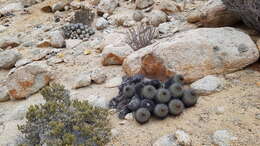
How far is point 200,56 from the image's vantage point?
304cm

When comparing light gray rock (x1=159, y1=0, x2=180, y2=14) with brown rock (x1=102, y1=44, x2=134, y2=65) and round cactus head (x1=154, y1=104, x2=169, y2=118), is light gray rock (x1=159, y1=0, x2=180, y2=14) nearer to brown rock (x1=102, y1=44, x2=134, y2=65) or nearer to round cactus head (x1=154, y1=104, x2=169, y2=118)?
brown rock (x1=102, y1=44, x2=134, y2=65)

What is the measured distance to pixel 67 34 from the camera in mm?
6012

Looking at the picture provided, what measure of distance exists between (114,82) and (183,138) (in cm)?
156

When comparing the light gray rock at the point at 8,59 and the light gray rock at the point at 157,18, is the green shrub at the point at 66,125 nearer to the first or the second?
the light gray rock at the point at 8,59

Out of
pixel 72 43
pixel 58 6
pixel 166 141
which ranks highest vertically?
pixel 166 141

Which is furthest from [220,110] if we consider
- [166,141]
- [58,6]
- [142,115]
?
[58,6]

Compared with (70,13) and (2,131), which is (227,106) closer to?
(2,131)

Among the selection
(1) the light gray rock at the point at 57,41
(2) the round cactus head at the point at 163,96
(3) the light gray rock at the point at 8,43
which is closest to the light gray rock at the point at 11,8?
(3) the light gray rock at the point at 8,43

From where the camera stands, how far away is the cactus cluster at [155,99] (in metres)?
2.54

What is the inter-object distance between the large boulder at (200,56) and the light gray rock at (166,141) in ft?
3.05

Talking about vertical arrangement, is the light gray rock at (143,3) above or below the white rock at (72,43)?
above

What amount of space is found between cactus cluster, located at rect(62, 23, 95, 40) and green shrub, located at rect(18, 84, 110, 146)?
131 inches

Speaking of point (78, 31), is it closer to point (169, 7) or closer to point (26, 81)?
point (169, 7)

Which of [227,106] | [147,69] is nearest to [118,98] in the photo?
[147,69]
